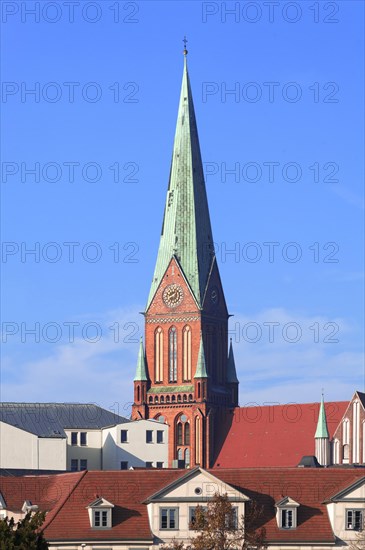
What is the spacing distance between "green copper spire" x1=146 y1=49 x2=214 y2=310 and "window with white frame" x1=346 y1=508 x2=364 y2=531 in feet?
331

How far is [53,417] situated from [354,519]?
79.7m

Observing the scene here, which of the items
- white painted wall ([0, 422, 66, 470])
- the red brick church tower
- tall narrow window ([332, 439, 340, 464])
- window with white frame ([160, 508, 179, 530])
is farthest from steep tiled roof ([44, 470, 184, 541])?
the red brick church tower

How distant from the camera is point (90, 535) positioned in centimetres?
9238

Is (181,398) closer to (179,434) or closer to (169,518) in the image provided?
(179,434)

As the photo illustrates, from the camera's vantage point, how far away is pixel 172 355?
195500 millimetres

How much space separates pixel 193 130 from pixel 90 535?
10642cm

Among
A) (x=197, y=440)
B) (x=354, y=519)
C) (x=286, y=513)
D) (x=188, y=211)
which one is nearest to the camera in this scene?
(x=286, y=513)

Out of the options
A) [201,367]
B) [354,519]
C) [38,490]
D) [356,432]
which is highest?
[201,367]

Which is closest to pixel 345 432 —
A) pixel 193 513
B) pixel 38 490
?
pixel 38 490

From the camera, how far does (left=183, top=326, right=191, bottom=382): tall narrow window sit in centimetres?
19391

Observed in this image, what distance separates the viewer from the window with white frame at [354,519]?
93375mm

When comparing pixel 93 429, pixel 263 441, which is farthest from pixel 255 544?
pixel 263 441

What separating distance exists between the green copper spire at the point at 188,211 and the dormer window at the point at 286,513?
101253 millimetres

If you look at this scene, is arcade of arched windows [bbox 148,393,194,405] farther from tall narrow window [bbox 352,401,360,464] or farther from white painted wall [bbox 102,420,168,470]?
tall narrow window [bbox 352,401,360,464]
